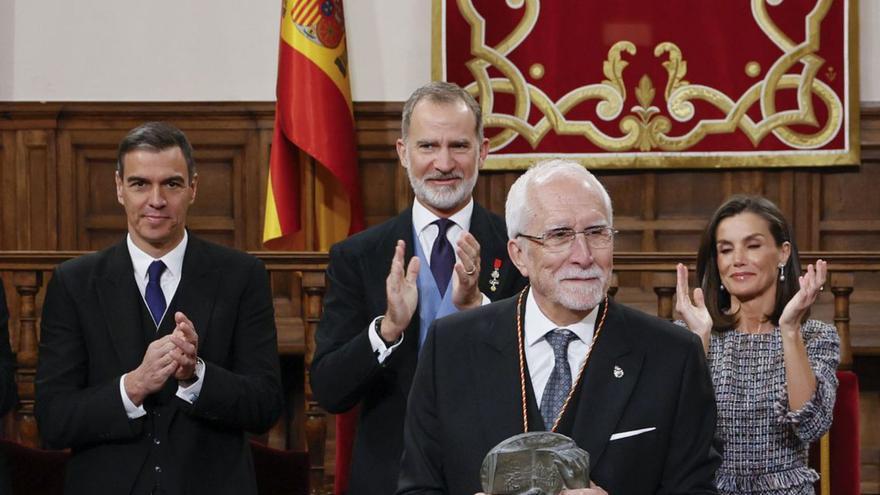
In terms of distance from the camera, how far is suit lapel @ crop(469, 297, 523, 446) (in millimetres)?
2512

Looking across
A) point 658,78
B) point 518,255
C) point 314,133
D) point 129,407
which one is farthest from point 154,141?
point 658,78

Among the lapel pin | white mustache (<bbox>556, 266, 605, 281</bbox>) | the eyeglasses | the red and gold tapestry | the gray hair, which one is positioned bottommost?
the lapel pin

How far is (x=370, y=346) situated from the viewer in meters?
3.10

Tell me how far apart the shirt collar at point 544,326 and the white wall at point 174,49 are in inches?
163

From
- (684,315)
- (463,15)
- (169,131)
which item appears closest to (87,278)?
(169,131)

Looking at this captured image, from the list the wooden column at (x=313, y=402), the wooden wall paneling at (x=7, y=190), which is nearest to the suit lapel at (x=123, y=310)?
the wooden column at (x=313, y=402)

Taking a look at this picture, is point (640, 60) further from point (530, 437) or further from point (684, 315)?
point (530, 437)

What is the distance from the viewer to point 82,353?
338 cm

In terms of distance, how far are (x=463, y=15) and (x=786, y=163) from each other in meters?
1.72

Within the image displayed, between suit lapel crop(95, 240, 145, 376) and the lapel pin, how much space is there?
2.96ft

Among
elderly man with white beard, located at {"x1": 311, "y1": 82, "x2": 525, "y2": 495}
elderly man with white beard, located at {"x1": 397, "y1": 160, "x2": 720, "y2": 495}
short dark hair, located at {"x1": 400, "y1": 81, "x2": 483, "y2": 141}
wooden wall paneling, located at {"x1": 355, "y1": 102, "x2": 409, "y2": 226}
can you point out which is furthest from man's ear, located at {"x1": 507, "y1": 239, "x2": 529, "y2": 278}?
wooden wall paneling, located at {"x1": 355, "y1": 102, "x2": 409, "y2": 226}

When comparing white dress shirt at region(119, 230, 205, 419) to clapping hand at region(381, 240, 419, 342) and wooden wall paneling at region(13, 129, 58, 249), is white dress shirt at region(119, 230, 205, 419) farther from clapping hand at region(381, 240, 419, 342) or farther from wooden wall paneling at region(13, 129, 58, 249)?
wooden wall paneling at region(13, 129, 58, 249)

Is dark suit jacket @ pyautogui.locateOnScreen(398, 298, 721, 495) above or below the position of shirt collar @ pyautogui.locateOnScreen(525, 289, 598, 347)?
below

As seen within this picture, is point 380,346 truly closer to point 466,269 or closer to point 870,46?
point 466,269
